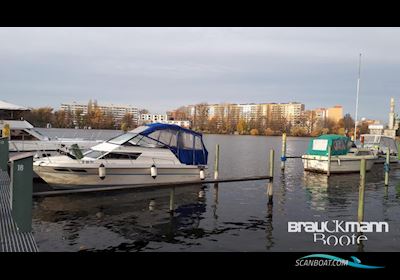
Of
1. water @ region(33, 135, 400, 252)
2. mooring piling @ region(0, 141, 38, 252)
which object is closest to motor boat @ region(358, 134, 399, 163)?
water @ region(33, 135, 400, 252)

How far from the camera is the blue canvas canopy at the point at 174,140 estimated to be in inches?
761

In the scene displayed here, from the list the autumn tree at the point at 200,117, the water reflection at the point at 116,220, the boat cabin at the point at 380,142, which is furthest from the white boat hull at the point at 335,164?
the autumn tree at the point at 200,117

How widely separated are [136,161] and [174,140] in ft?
8.40

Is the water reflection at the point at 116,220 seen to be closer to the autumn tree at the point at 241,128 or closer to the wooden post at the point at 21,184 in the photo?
the wooden post at the point at 21,184

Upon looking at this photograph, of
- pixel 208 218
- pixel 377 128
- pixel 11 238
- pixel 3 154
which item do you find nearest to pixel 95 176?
pixel 3 154

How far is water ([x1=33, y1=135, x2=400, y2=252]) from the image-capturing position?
11.1 m

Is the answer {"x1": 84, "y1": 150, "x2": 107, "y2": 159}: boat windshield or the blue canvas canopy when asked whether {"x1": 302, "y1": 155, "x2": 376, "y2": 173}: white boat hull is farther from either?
{"x1": 84, "y1": 150, "x2": 107, "y2": 159}: boat windshield

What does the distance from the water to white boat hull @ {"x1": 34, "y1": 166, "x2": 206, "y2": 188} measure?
698 millimetres

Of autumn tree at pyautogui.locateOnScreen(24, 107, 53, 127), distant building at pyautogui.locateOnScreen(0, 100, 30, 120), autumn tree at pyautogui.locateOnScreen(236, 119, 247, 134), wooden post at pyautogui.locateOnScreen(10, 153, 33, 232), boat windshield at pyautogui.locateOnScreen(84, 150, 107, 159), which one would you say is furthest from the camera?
autumn tree at pyautogui.locateOnScreen(236, 119, 247, 134)

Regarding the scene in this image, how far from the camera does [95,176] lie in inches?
687

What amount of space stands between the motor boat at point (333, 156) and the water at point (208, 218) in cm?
591
